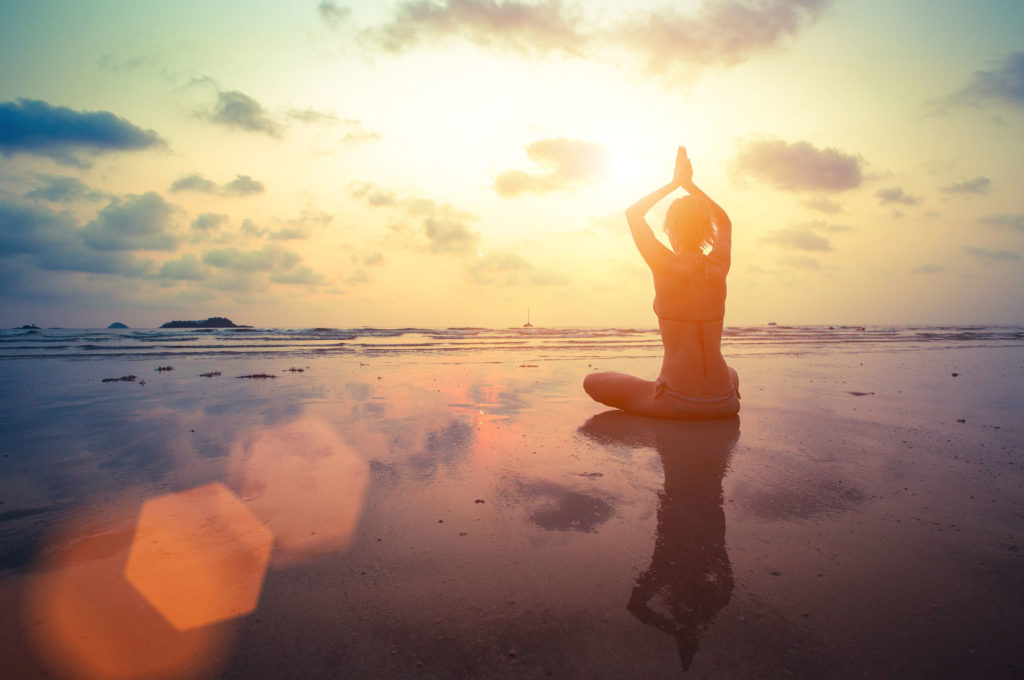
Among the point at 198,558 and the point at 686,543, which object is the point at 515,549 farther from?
the point at 198,558

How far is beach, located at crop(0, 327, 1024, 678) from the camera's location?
2.05 metres

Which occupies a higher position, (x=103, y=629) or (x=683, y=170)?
(x=683, y=170)

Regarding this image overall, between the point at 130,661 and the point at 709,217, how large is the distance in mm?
7027

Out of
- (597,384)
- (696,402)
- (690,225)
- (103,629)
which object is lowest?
(103,629)

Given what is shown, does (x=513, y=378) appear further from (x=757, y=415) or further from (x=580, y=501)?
(x=580, y=501)

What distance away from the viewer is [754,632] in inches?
84.4

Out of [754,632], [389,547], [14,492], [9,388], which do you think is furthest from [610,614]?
[9,388]

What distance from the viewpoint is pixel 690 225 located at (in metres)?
6.46

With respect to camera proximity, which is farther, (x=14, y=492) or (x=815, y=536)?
(x=14, y=492)

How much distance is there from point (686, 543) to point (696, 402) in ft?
12.7

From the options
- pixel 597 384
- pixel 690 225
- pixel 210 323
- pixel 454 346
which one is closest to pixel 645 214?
pixel 690 225

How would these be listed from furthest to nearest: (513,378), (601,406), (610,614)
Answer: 1. (513,378)
2. (601,406)
3. (610,614)

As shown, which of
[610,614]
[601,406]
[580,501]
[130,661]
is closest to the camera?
[130,661]

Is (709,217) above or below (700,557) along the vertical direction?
above
